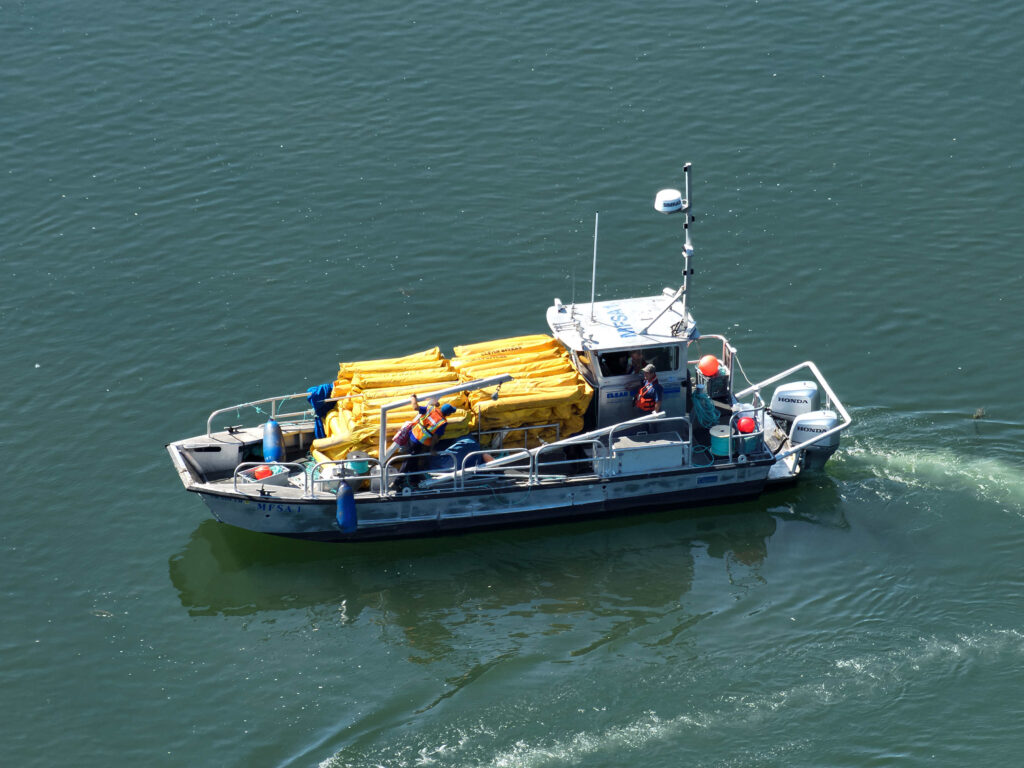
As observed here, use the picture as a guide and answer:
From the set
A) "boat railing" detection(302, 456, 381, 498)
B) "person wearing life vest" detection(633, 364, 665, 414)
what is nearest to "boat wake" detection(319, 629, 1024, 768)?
"boat railing" detection(302, 456, 381, 498)

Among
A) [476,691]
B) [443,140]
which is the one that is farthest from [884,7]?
[476,691]

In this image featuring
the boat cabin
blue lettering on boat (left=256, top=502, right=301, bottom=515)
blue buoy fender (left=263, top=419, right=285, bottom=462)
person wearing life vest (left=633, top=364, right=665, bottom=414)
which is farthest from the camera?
blue buoy fender (left=263, top=419, right=285, bottom=462)

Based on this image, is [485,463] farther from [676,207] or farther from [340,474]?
[676,207]

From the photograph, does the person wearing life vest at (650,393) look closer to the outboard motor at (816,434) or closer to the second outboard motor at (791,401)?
the outboard motor at (816,434)

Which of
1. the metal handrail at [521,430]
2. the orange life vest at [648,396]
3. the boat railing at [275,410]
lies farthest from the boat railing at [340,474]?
the orange life vest at [648,396]

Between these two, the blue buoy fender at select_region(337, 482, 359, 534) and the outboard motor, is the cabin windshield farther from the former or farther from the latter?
the blue buoy fender at select_region(337, 482, 359, 534)

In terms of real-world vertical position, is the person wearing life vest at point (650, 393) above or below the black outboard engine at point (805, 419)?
above
